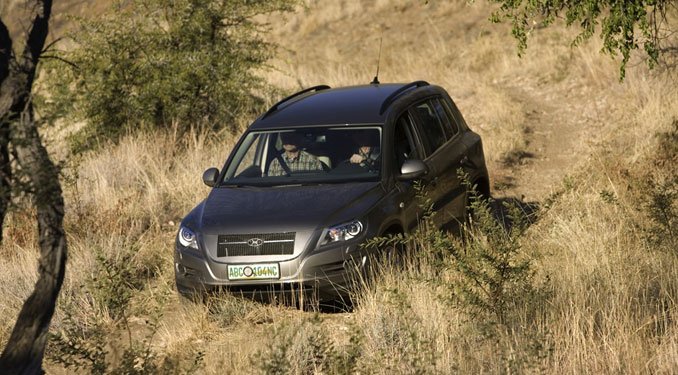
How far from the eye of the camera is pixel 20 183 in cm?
526

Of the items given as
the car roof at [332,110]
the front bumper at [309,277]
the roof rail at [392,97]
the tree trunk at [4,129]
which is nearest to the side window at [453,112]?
the roof rail at [392,97]

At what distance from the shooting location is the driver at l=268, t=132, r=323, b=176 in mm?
9296

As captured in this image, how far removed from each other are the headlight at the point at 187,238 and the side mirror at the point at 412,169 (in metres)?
1.74

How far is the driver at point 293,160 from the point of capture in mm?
9296

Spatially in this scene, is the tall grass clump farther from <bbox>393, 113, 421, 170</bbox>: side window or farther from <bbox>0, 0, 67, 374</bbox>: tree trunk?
<bbox>393, 113, 421, 170</bbox>: side window

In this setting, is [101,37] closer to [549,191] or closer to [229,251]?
[549,191]

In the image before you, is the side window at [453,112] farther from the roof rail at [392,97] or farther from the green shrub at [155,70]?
the green shrub at [155,70]

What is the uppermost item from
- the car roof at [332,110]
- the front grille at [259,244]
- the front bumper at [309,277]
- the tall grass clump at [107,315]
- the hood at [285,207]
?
the car roof at [332,110]

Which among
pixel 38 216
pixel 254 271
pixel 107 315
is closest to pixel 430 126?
pixel 254 271

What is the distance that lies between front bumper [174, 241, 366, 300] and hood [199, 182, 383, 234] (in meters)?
0.25

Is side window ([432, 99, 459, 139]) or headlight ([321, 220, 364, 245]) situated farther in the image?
side window ([432, 99, 459, 139])

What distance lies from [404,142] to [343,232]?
5.48 feet

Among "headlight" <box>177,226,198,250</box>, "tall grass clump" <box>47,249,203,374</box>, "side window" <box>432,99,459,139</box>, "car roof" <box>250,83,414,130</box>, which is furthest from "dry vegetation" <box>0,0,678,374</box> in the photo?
"car roof" <box>250,83,414,130</box>

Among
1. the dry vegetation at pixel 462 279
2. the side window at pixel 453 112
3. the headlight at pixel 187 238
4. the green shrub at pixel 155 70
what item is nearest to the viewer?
the dry vegetation at pixel 462 279
